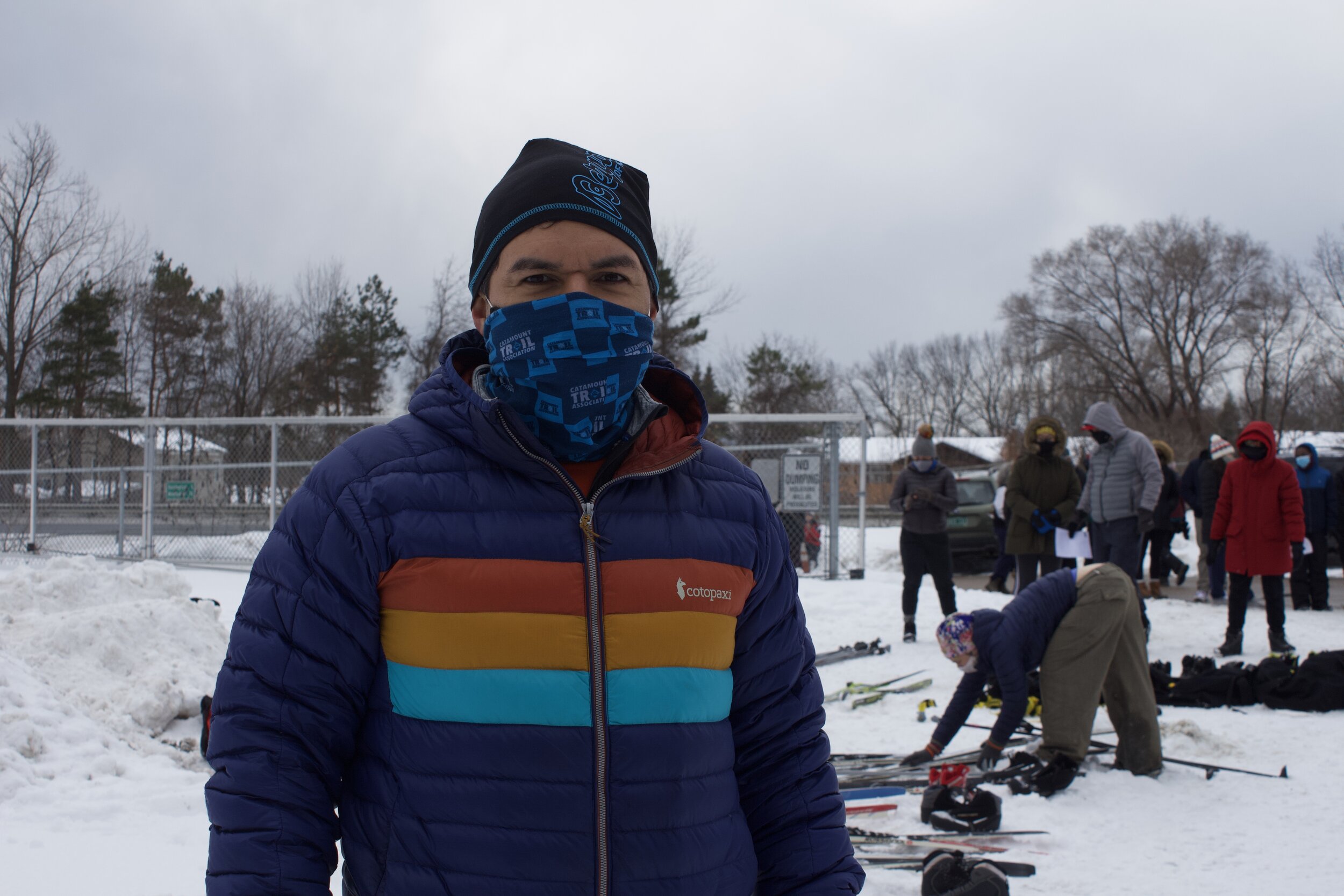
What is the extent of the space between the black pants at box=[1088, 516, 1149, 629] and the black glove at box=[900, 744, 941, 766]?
3308 millimetres

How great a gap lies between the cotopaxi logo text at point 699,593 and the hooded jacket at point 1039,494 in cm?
698

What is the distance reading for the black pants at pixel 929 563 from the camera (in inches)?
331

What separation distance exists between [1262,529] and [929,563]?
2734 mm

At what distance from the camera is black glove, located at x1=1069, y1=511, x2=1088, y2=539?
25.4ft

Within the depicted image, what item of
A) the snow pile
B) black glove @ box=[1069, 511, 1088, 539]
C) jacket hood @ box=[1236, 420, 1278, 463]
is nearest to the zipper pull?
the snow pile

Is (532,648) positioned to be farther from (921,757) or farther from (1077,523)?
(1077,523)

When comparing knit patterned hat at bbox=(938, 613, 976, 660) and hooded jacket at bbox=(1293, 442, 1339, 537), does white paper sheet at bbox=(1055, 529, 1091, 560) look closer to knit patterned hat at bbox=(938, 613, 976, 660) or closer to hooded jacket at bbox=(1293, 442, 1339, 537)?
knit patterned hat at bbox=(938, 613, 976, 660)

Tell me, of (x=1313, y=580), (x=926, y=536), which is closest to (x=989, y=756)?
(x=926, y=536)

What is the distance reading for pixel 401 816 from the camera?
120cm

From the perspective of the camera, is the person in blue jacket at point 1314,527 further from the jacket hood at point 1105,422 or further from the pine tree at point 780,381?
the pine tree at point 780,381

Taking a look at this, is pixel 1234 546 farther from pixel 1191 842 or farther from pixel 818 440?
pixel 818 440

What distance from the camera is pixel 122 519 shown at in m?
11.9

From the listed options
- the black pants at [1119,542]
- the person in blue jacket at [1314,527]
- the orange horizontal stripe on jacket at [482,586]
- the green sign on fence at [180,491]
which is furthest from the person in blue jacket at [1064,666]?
the green sign on fence at [180,491]

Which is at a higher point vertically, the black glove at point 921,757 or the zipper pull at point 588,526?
the zipper pull at point 588,526
